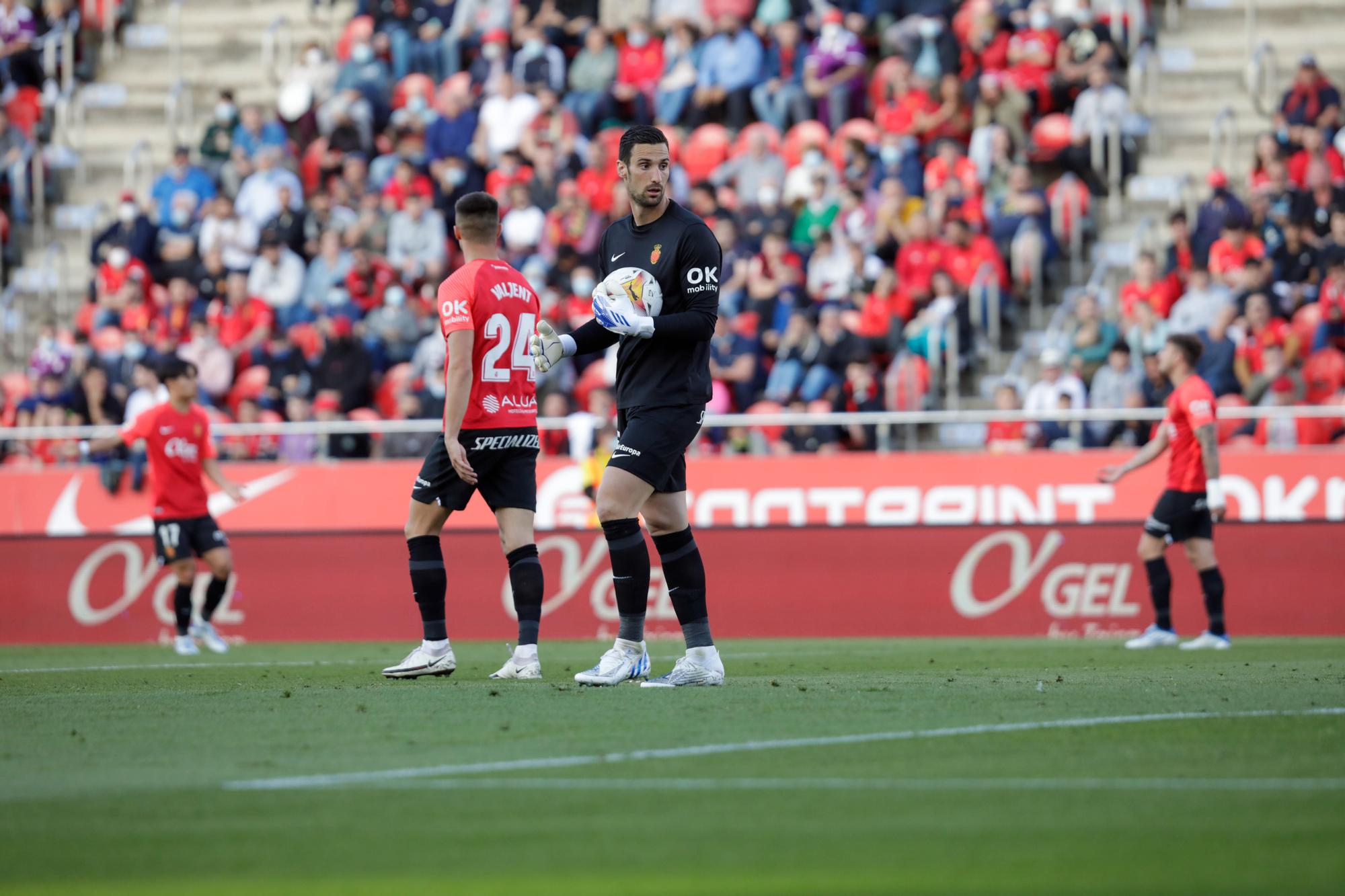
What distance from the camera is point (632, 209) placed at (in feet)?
30.5

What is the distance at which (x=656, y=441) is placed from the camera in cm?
908

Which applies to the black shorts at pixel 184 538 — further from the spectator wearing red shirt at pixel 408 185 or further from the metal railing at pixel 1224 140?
the metal railing at pixel 1224 140

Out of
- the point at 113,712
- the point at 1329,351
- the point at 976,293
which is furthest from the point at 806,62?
the point at 113,712

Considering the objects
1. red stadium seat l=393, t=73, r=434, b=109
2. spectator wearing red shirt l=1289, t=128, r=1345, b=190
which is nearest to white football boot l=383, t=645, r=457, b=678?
spectator wearing red shirt l=1289, t=128, r=1345, b=190

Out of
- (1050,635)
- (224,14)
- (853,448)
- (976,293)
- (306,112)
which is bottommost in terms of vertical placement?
(1050,635)

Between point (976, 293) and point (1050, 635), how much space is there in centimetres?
402

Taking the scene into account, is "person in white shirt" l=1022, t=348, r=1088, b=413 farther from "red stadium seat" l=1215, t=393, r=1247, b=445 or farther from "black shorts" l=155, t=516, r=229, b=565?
"black shorts" l=155, t=516, r=229, b=565

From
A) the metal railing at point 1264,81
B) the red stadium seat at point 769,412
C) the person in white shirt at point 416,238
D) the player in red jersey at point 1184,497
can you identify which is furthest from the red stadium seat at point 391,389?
the metal railing at point 1264,81

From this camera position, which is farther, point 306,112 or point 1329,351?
point 306,112

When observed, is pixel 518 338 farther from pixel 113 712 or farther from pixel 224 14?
pixel 224 14

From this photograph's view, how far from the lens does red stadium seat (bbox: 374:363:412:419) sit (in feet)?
70.2

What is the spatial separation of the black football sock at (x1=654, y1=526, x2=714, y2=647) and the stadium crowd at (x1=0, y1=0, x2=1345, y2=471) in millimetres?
9415

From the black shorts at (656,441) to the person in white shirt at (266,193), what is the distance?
1583 cm

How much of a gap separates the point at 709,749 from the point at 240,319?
1703 cm
